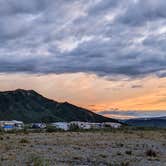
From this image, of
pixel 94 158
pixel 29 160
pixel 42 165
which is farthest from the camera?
pixel 94 158

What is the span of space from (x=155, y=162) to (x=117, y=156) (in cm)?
423

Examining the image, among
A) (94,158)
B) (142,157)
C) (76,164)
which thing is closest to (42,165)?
(76,164)

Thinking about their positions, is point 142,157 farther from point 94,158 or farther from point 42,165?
point 42,165

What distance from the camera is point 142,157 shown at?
3491 centimetres

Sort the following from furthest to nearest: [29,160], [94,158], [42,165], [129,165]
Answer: [94,158] < [29,160] < [129,165] < [42,165]

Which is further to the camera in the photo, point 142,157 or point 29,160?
point 142,157

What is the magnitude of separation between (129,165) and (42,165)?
5.65 metres

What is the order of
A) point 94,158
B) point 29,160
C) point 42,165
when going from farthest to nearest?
point 94,158 < point 29,160 < point 42,165

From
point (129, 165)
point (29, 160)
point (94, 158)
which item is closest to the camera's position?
point (129, 165)

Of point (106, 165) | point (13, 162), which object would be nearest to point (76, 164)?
point (106, 165)

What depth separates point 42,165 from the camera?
25.7 metres

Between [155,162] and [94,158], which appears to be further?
[94,158]

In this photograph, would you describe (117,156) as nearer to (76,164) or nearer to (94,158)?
(94,158)

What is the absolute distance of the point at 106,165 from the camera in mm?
29469
